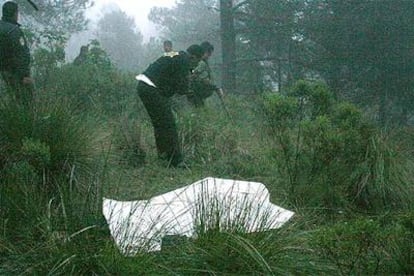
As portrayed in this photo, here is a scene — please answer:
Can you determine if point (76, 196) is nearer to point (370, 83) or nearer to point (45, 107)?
point (45, 107)

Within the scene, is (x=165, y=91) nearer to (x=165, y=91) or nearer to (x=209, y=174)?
(x=165, y=91)

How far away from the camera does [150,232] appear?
338 cm

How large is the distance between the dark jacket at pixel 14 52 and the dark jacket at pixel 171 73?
132 centimetres

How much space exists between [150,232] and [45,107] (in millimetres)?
2221

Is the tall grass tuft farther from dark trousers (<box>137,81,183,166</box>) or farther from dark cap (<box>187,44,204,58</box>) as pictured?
dark cap (<box>187,44,204,58</box>)

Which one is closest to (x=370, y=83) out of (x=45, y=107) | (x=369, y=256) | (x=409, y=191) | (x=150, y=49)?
(x=409, y=191)

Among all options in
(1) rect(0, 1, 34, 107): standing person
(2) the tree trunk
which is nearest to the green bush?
(1) rect(0, 1, 34, 107): standing person

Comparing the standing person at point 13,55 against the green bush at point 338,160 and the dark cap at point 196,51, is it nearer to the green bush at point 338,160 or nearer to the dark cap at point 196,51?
the dark cap at point 196,51

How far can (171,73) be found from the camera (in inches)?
268

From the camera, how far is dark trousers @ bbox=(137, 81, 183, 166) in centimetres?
673

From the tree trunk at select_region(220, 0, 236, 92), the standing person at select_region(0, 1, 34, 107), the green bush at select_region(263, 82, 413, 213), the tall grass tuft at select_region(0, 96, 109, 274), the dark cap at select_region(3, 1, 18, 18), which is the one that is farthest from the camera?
the tree trunk at select_region(220, 0, 236, 92)

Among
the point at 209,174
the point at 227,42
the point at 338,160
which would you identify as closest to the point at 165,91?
the point at 209,174

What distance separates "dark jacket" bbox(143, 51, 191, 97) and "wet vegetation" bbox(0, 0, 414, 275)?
27.0 inches

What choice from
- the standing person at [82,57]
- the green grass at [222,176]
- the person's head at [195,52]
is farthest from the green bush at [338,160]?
the standing person at [82,57]
